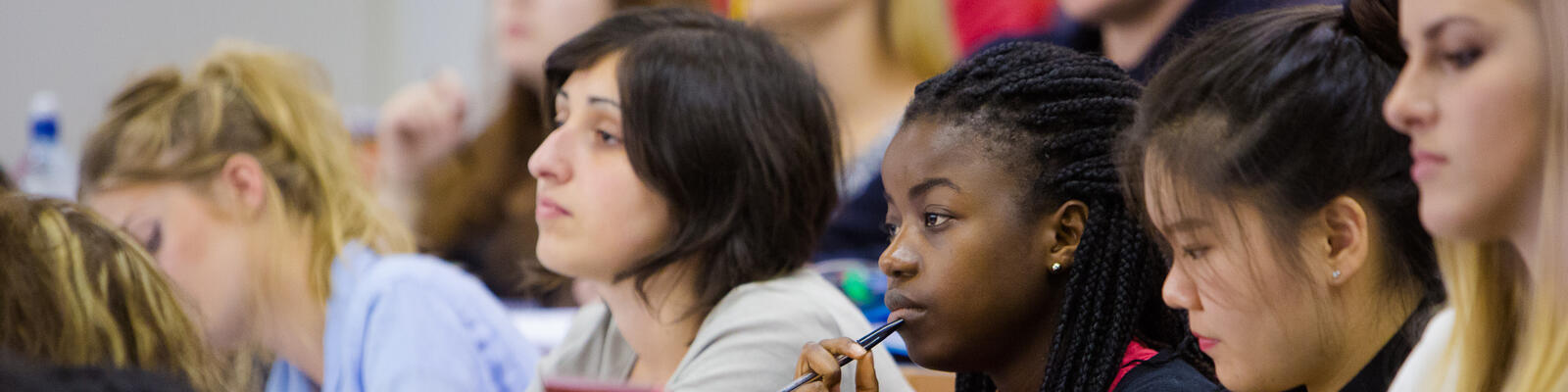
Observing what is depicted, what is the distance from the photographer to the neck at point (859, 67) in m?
2.29

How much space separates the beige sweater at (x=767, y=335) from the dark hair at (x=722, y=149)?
0.04 metres

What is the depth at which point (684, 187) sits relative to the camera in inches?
50.1

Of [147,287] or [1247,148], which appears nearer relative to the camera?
[1247,148]

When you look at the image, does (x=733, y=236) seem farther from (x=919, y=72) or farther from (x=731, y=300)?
(x=919, y=72)

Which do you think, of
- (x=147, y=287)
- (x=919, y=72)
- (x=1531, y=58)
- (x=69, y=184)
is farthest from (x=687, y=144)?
(x=69, y=184)

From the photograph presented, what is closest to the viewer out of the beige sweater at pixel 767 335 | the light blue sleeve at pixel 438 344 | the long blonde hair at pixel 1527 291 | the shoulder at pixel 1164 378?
the long blonde hair at pixel 1527 291

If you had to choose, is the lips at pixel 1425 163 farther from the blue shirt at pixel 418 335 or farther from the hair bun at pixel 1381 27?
the blue shirt at pixel 418 335

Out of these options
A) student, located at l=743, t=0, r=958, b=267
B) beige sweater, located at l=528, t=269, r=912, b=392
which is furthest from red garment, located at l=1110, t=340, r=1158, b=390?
student, located at l=743, t=0, r=958, b=267

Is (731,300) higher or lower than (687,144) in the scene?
lower

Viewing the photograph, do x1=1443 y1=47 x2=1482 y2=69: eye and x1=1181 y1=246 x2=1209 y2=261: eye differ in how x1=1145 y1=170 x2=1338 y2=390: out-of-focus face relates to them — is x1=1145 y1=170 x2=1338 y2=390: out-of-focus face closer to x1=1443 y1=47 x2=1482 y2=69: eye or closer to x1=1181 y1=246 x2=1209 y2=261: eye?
x1=1181 y1=246 x2=1209 y2=261: eye

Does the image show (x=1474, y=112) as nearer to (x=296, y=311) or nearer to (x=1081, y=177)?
(x=1081, y=177)

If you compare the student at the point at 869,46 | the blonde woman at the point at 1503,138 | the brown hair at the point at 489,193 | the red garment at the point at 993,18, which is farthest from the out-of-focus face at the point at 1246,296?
the brown hair at the point at 489,193

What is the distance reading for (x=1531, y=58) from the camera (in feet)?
2.22

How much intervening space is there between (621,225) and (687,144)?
0.31 ft
